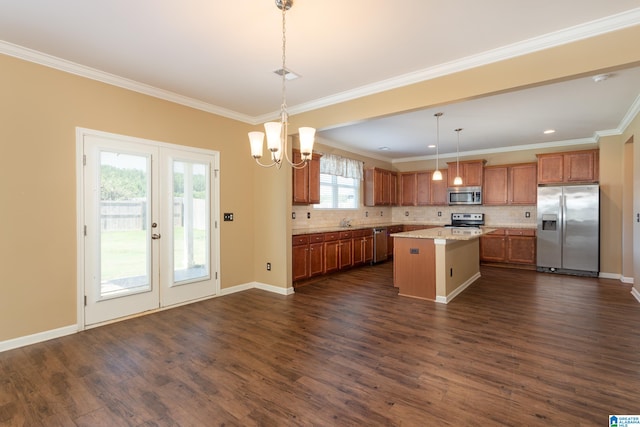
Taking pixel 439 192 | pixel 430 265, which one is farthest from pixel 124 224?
pixel 439 192

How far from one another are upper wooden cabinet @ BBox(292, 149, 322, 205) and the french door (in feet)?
4.71

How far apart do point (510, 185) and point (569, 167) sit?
1103 mm

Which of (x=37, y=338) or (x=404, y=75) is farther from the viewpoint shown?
(x=404, y=75)

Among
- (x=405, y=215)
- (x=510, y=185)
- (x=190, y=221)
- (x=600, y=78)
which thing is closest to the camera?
(x=600, y=78)

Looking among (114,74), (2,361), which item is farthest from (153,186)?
(2,361)

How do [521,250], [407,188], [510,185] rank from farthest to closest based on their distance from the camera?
[407,188]
[510,185]
[521,250]

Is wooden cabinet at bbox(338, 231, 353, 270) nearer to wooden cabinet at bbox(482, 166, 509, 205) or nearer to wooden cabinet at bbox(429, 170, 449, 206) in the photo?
wooden cabinet at bbox(429, 170, 449, 206)

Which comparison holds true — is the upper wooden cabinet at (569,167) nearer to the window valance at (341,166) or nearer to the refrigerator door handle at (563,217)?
the refrigerator door handle at (563,217)

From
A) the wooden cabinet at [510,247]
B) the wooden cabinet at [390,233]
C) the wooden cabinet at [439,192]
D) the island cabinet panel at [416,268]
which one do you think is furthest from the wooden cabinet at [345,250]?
the wooden cabinet at [510,247]

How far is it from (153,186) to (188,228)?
0.73m

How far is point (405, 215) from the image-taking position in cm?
878

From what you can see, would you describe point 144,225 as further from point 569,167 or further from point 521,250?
point 569,167

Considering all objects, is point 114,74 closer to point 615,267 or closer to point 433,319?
point 433,319

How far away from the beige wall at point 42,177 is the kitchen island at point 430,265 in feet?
12.9
